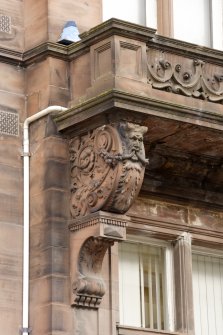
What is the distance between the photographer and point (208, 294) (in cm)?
1889

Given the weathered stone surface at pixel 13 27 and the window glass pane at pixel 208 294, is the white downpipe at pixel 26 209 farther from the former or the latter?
the window glass pane at pixel 208 294

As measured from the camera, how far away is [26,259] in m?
16.8

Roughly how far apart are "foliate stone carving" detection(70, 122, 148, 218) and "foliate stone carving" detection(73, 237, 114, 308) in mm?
421

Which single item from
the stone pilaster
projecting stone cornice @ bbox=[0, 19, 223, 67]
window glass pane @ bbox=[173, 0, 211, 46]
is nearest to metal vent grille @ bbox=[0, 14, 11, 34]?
projecting stone cornice @ bbox=[0, 19, 223, 67]

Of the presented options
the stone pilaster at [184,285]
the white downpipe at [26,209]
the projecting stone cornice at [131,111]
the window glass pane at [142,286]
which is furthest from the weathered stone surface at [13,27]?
the stone pilaster at [184,285]

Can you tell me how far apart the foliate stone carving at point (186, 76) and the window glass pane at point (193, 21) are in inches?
69.8

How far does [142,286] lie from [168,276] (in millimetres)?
475

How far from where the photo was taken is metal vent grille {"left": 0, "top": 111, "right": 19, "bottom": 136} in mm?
17234

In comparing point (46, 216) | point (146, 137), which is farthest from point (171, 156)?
point (46, 216)

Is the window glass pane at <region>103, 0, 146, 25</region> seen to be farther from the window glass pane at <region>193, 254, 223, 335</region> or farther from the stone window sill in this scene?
the stone window sill

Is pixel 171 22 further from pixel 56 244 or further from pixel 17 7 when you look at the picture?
pixel 56 244

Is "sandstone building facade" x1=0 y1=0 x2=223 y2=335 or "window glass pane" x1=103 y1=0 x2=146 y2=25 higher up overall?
"window glass pane" x1=103 y1=0 x2=146 y2=25

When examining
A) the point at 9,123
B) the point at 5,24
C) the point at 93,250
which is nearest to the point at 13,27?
the point at 5,24

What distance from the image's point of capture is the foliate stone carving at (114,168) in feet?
53.8
